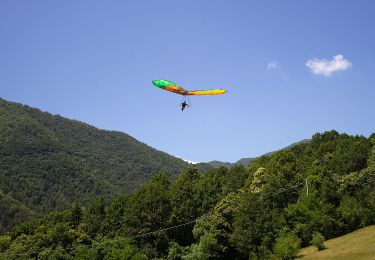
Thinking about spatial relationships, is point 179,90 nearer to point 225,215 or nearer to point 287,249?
point 287,249

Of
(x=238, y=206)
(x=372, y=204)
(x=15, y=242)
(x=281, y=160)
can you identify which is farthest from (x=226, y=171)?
(x=15, y=242)

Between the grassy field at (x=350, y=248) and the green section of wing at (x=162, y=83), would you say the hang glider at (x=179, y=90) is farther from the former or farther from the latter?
the grassy field at (x=350, y=248)

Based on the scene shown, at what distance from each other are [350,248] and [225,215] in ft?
90.0

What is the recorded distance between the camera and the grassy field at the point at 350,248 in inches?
1696

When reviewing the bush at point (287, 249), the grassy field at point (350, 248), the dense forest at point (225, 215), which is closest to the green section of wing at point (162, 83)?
the grassy field at point (350, 248)

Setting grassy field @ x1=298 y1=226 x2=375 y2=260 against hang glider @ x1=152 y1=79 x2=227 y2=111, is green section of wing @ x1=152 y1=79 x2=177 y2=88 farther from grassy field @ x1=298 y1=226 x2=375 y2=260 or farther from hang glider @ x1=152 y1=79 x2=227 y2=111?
grassy field @ x1=298 y1=226 x2=375 y2=260

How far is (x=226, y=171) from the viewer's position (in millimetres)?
91812

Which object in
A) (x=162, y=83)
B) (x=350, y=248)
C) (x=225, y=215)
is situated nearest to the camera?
(x=162, y=83)

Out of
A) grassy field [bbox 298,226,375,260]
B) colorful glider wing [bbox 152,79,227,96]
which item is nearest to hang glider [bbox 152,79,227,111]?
colorful glider wing [bbox 152,79,227,96]

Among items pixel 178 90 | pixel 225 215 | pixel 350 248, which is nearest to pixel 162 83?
pixel 178 90

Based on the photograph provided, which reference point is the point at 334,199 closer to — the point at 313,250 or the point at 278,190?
the point at 278,190

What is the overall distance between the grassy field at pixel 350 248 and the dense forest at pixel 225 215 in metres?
4.38

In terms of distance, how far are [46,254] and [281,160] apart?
42.6 meters

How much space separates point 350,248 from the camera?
47.8 m
